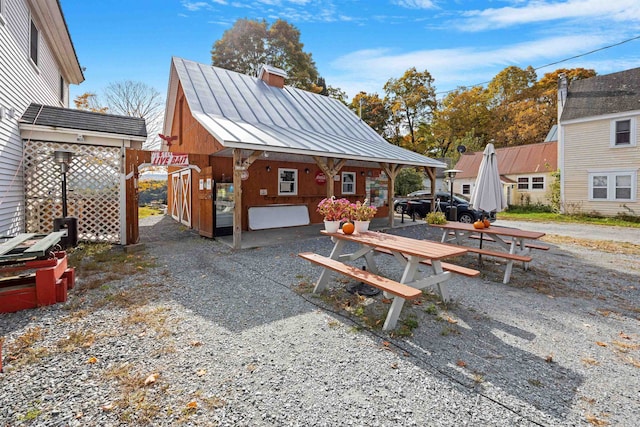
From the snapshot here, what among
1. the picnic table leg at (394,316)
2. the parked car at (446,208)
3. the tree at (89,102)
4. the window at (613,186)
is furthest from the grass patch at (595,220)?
the tree at (89,102)

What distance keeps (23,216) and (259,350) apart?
7.42 metres

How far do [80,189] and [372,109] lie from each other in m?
26.9

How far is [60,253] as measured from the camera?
4.25 meters

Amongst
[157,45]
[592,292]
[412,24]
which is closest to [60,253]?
[592,292]

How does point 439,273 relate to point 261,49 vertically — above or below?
below

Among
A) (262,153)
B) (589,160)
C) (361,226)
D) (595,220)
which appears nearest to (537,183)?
(589,160)

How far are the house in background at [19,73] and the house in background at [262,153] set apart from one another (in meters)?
3.43

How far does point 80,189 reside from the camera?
736 cm

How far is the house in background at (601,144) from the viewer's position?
14.4 meters

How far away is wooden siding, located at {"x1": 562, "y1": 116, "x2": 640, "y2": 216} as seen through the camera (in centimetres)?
1445

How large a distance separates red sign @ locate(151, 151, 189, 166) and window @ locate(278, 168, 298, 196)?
3.81m

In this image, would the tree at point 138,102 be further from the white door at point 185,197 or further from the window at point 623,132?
the window at point 623,132

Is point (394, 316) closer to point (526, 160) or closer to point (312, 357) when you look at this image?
point (312, 357)

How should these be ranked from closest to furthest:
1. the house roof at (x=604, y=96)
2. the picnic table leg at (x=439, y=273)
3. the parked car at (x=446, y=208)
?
the picnic table leg at (x=439, y=273)
the parked car at (x=446, y=208)
the house roof at (x=604, y=96)
